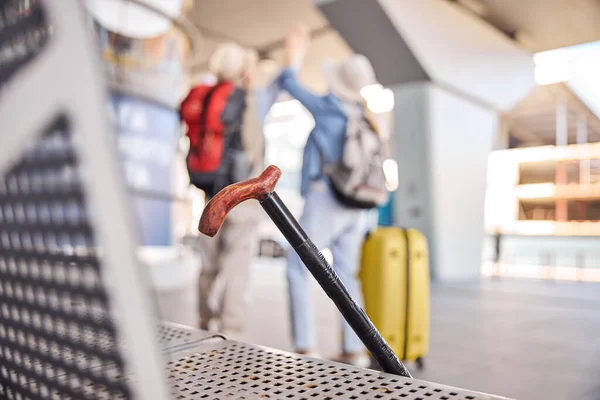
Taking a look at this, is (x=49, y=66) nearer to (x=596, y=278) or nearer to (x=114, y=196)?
(x=114, y=196)

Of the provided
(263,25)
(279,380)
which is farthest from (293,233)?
(263,25)

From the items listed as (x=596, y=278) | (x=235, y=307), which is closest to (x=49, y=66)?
(x=235, y=307)

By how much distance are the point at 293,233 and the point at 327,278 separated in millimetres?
100

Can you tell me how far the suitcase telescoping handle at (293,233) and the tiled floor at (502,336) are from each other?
4.82 feet

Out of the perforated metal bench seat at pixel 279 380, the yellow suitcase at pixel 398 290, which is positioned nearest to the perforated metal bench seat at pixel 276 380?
the perforated metal bench seat at pixel 279 380

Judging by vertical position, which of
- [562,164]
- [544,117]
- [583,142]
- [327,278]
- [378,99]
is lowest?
[327,278]

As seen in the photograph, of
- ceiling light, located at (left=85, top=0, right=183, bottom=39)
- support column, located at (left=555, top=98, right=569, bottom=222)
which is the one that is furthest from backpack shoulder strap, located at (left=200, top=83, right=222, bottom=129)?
support column, located at (left=555, top=98, right=569, bottom=222)

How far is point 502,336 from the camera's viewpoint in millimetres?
3254

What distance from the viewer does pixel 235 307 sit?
2779mm

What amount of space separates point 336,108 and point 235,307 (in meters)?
1.18

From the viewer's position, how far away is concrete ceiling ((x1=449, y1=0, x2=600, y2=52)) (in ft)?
20.5

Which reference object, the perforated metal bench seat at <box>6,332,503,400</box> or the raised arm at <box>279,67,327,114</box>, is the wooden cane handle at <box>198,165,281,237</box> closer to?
the perforated metal bench seat at <box>6,332,503,400</box>

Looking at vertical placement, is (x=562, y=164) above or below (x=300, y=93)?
above

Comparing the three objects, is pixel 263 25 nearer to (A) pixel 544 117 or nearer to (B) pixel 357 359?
(B) pixel 357 359
